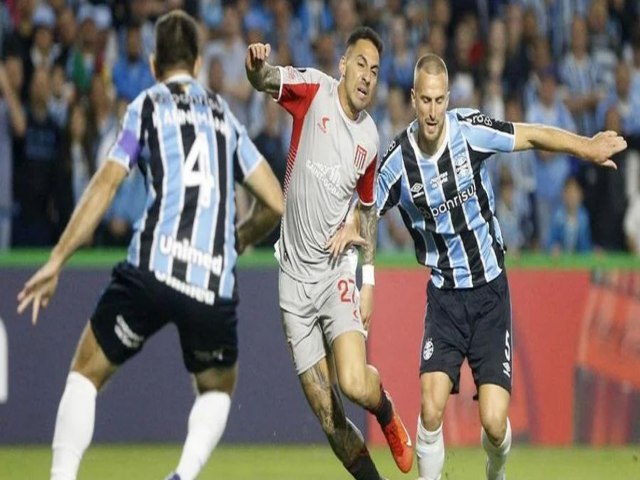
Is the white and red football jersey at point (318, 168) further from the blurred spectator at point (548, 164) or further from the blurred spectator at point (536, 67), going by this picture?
the blurred spectator at point (536, 67)

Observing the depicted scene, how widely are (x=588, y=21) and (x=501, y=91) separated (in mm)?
1533

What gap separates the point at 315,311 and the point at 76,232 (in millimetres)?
1820

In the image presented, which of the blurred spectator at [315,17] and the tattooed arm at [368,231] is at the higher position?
the blurred spectator at [315,17]

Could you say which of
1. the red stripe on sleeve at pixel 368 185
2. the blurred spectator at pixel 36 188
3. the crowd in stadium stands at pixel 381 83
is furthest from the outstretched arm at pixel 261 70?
the blurred spectator at pixel 36 188

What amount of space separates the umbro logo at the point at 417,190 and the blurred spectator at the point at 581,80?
7.07 meters

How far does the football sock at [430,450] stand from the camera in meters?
8.36

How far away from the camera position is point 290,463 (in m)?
11.4

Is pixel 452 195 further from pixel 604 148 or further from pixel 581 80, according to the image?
pixel 581 80

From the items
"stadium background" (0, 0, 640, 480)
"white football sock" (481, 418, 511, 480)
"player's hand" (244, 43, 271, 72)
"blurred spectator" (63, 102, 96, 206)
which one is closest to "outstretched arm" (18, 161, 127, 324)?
"player's hand" (244, 43, 271, 72)

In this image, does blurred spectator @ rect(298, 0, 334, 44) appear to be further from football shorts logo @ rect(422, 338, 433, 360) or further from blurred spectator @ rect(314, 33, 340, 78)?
football shorts logo @ rect(422, 338, 433, 360)

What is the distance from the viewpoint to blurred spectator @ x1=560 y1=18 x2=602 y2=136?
15.4 m

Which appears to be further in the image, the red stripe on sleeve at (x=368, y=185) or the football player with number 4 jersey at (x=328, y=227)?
the red stripe on sleeve at (x=368, y=185)

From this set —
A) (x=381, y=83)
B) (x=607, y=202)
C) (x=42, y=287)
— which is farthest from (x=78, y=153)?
(x=42, y=287)

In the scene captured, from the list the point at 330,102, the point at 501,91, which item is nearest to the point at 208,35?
the point at 501,91
